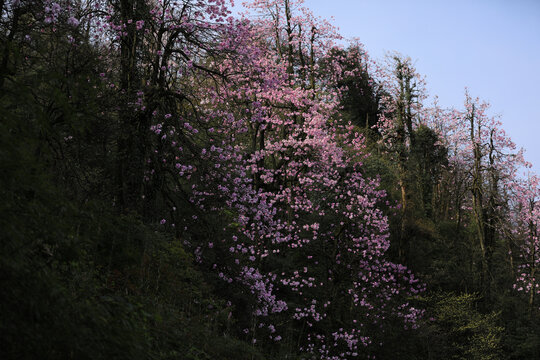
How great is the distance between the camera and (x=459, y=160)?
3109 centimetres

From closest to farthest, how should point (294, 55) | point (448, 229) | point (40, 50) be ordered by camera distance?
point (40, 50)
point (294, 55)
point (448, 229)

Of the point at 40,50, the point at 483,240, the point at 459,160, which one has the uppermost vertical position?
the point at 459,160

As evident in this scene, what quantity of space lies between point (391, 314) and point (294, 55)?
40.8ft

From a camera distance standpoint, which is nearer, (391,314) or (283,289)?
(283,289)

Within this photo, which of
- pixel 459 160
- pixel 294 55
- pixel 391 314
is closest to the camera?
pixel 391 314

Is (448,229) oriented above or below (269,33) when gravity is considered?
below

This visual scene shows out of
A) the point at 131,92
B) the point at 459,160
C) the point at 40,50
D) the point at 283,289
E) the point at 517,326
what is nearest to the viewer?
the point at 40,50

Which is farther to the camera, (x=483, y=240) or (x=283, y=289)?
(x=483, y=240)

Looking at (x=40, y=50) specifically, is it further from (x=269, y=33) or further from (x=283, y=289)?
(x=269, y=33)

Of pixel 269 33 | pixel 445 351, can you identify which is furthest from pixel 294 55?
pixel 445 351

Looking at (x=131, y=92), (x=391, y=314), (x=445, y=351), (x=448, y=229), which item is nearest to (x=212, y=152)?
(x=131, y=92)

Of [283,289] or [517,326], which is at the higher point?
[283,289]

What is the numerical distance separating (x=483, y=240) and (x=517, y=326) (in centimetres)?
456

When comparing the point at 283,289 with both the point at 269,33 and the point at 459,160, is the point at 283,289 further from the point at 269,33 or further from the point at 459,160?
the point at 459,160
